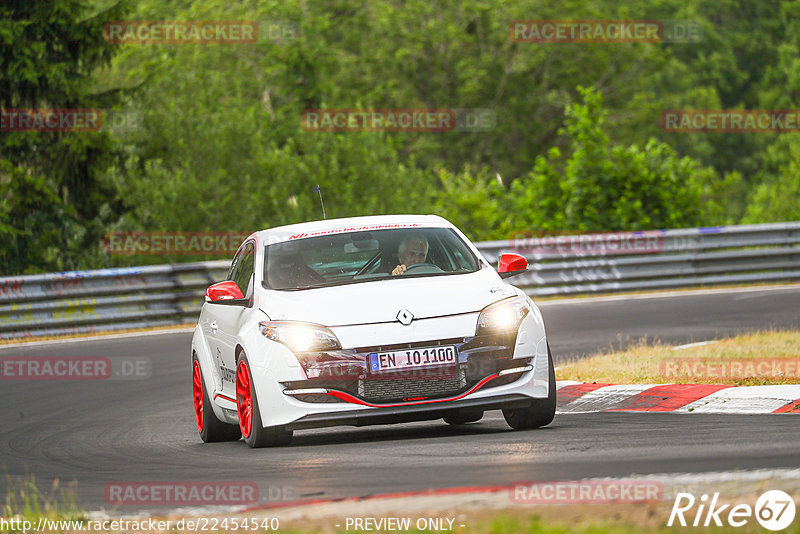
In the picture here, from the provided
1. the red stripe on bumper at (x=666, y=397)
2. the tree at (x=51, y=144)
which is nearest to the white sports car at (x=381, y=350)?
the red stripe on bumper at (x=666, y=397)

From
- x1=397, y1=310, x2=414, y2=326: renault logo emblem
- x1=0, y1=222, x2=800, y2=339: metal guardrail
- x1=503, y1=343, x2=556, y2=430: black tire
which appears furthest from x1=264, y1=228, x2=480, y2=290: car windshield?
x1=0, y1=222, x2=800, y2=339: metal guardrail

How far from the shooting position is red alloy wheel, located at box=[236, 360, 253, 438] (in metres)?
8.78

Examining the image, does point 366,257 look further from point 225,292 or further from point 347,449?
point 347,449

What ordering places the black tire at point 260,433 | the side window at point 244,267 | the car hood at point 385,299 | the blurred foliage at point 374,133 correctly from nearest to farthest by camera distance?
the car hood at point 385,299 → the black tire at point 260,433 → the side window at point 244,267 → the blurred foliage at point 374,133

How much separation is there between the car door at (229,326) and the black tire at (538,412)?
1.88 metres

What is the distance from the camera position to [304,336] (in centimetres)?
843

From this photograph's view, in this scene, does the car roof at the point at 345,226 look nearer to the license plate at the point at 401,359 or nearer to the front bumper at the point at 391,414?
the license plate at the point at 401,359

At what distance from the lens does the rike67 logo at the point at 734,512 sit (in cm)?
508

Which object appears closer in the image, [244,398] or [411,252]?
[244,398]

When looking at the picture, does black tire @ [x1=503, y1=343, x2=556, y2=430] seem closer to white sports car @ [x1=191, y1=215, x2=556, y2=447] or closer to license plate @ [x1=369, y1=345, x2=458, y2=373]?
white sports car @ [x1=191, y1=215, x2=556, y2=447]

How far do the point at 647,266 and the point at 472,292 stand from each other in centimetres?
1464

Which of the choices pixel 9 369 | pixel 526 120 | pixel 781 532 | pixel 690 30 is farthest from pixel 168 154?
pixel 690 30

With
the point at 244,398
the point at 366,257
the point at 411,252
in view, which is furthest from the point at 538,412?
the point at 244,398

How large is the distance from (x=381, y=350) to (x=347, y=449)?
665mm
